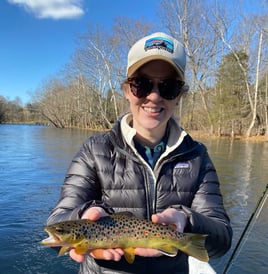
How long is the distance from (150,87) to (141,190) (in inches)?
27.5

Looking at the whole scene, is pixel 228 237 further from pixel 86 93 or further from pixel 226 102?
pixel 86 93

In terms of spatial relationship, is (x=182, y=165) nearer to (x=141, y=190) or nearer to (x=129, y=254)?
(x=141, y=190)

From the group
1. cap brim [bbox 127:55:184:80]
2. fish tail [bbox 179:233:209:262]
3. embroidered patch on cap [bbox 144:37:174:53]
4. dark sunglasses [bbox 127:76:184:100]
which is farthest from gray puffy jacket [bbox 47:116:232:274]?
embroidered patch on cap [bbox 144:37:174:53]

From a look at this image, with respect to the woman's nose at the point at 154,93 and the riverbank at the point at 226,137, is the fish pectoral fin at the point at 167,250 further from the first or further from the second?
the riverbank at the point at 226,137

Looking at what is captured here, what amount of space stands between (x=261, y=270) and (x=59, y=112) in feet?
245

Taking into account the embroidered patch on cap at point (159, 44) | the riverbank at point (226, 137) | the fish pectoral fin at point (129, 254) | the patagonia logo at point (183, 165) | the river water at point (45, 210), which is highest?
the embroidered patch on cap at point (159, 44)

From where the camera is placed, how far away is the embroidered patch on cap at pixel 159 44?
2.10 meters

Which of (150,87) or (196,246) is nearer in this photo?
(196,246)

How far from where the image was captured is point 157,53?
2.07m

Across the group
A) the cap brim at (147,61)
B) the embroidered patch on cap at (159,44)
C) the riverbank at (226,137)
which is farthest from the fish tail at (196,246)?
the riverbank at (226,137)

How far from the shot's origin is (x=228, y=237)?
2111mm

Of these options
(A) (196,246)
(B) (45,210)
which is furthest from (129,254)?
(B) (45,210)

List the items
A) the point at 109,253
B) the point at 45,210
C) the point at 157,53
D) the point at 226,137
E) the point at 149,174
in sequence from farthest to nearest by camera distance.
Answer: the point at 226,137 < the point at 45,210 < the point at 149,174 < the point at 157,53 < the point at 109,253

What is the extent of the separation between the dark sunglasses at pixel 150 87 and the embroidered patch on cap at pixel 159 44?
21cm
